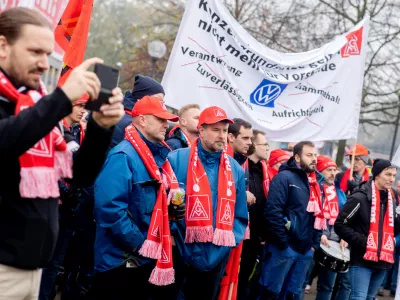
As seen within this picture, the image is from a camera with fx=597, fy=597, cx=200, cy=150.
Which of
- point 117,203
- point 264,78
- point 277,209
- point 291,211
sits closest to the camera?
point 117,203

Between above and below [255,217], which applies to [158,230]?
above

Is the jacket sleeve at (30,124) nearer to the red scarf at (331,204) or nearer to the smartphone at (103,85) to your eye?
the smartphone at (103,85)

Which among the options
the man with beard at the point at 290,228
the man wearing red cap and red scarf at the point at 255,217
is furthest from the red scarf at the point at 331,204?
the man wearing red cap and red scarf at the point at 255,217

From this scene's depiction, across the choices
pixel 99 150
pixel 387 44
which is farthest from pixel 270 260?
pixel 387 44

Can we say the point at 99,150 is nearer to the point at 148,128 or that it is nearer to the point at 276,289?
the point at 148,128

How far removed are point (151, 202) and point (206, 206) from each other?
77cm

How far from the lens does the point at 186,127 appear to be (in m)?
6.35

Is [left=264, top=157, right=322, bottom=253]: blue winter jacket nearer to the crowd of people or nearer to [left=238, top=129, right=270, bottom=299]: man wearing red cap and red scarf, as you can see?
the crowd of people

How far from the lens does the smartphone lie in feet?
7.36

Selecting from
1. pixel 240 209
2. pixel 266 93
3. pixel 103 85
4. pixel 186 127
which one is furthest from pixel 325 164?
pixel 103 85

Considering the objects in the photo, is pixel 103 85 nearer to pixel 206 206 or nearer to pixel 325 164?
pixel 206 206

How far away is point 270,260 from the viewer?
6.67 meters

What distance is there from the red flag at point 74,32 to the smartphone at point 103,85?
3.04 metres

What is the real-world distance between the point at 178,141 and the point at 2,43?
3856mm
